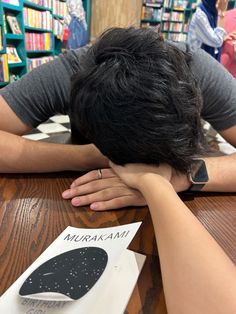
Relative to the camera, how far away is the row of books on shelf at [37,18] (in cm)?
300

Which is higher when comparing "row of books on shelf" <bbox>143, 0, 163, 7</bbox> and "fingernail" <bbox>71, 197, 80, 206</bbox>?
"row of books on shelf" <bbox>143, 0, 163, 7</bbox>

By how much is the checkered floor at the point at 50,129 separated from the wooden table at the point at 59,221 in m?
1.63

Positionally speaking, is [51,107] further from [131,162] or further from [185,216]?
[185,216]

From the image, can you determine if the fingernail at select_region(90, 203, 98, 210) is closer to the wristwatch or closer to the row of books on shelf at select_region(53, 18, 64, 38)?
the wristwatch

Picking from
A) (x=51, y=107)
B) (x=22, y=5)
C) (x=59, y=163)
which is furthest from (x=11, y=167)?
(x=22, y=5)

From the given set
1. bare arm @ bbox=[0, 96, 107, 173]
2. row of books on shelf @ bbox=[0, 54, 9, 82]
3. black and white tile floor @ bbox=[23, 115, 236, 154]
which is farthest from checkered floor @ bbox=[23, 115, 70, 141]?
bare arm @ bbox=[0, 96, 107, 173]

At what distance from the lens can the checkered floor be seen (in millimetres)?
2303

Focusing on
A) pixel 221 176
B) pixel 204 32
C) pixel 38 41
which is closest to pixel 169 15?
pixel 38 41

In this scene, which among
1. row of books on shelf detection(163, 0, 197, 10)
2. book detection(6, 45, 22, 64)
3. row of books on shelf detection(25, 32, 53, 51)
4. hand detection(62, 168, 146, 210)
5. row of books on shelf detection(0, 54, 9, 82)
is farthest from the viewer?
row of books on shelf detection(163, 0, 197, 10)

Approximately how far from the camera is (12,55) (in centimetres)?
286

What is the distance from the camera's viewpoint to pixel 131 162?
57cm

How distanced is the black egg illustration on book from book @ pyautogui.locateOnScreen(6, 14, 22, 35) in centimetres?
283

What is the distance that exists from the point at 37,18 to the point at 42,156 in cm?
306

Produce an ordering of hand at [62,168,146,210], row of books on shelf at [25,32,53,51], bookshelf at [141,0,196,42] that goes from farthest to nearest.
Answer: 1. bookshelf at [141,0,196,42]
2. row of books on shelf at [25,32,53,51]
3. hand at [62,168,146,210]
